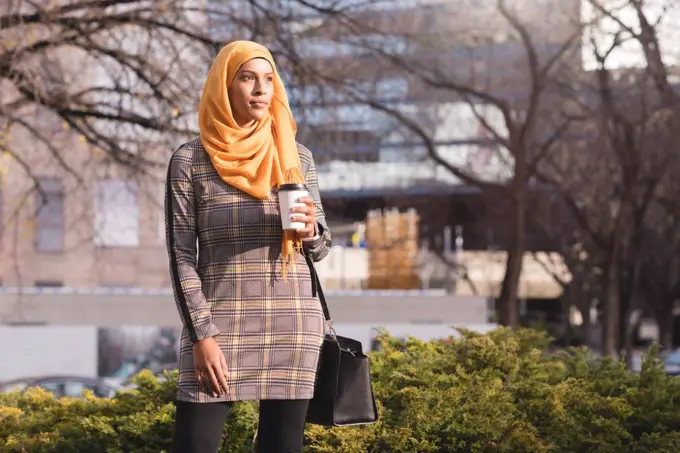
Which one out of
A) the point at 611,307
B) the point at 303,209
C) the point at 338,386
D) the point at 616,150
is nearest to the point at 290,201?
the point at 303,209

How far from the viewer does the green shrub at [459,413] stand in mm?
5121

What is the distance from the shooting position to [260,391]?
3488 millimetres

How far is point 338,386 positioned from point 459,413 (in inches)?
65.6

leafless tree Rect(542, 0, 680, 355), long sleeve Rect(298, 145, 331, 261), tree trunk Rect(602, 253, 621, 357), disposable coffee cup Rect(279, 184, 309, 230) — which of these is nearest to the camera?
disposable coffee cup Rect(279, 184, 309, 230)

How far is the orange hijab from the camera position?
3.49m

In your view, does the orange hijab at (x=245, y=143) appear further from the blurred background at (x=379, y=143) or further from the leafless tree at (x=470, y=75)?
A: the leafless tree at (x=470, y=75)

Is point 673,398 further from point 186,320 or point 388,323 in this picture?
point 388,323

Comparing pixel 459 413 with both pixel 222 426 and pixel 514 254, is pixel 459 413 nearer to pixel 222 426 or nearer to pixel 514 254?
pixel 222 426

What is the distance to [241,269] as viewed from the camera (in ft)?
11.5

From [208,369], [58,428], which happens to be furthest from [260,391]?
[58,428]

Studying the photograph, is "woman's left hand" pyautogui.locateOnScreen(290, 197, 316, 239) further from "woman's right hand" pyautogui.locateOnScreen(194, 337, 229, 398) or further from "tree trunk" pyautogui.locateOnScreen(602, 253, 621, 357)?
"tree trunk" pyautogui.locateOnScreen(602, 253, 621, 357)

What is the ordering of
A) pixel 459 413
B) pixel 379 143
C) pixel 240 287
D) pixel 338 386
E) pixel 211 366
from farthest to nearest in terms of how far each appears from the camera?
pixel 379 143
pixel 459 413
pixel 338 386
pixel 240 287
pixel 211 366

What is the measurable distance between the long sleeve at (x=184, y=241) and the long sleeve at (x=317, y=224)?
0.33 metres

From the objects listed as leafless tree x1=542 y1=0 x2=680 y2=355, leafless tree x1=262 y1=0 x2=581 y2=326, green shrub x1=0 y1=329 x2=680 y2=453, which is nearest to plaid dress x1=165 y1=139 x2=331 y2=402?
green shrub x1=0 y1=329 x2=680 y2=453
